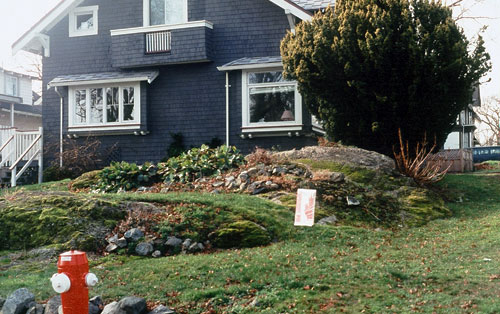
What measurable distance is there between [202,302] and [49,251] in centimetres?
397

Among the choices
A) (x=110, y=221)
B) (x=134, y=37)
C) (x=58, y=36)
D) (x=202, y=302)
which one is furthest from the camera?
(x=58, y=36)

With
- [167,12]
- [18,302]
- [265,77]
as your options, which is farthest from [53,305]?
[167,12]

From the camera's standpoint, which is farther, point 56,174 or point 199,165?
point 56,174

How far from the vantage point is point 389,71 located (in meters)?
16.7

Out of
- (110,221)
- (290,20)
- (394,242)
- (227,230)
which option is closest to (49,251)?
(110,221)

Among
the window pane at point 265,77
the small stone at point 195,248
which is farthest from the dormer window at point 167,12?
the small stone at point 195,248

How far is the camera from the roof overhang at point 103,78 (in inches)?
883

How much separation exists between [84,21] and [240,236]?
16.9 m

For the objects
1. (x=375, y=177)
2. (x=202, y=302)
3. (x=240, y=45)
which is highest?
(x=240, y=45)

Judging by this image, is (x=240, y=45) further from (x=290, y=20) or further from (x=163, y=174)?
(x=163, y=174)

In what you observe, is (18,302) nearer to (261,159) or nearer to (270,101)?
(261,159)

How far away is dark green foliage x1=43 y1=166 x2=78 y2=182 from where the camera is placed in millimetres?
22062

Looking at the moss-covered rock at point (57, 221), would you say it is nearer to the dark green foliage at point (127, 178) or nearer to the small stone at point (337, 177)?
the dark green foliage at point (127, 178)

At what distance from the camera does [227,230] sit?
1062 centimetres
